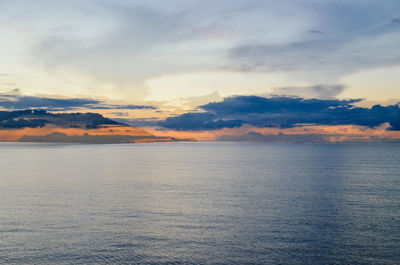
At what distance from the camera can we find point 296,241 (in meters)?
26.9

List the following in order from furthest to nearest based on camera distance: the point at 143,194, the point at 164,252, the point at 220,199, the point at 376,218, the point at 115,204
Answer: the point at 143,194 → the point at 220,199 → the point at 115,204 → the point at 376,218 → the point at 164,252

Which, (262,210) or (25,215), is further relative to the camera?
(262,210)

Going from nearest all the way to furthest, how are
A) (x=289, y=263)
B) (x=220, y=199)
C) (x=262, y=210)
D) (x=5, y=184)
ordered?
(x=289, y=263) < (x=262, y=210) < (x=220, y=199) < (x=5, y=184)

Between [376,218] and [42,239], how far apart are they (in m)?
31.9

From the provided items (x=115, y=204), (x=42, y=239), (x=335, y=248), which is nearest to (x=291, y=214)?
(x=335, y=248)

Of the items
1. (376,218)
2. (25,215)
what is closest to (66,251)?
(25,215)

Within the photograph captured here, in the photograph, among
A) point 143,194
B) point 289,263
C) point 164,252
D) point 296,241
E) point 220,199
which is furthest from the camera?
point 143,194

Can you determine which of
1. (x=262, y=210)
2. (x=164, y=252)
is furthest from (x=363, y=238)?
(x=164, y=252)

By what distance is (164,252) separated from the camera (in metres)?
24.2

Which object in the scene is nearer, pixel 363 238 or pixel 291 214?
pixel 363 238

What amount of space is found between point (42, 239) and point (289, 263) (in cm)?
1924

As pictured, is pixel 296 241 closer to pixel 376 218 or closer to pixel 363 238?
pixel 363 238

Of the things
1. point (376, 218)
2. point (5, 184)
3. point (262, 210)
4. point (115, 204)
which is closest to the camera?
point (376, 218)

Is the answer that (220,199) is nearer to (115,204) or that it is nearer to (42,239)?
(115,204)
